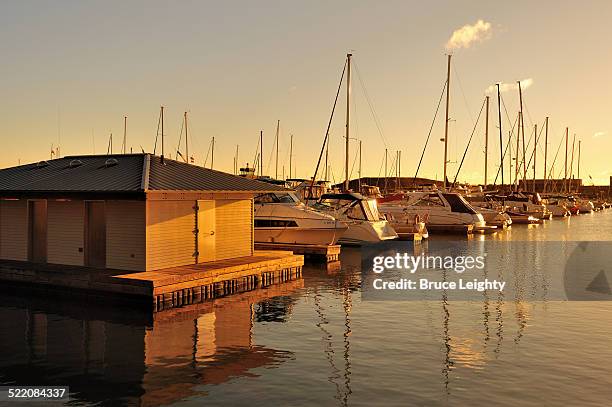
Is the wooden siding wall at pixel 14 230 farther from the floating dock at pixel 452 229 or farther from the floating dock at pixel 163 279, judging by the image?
the floating dock at pixel 452 229

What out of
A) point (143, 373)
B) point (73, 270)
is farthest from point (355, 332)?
point (73, 270)

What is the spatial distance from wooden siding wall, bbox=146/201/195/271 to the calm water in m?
2.31

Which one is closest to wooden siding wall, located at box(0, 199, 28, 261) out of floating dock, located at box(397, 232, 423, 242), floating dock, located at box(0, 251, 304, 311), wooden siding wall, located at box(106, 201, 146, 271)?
floating dock, located at box(0, 251, 304, 311)

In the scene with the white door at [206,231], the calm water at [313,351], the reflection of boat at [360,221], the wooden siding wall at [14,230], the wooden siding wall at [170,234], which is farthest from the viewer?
the reflection of boat at [360,221]

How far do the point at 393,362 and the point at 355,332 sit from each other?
2.97 m

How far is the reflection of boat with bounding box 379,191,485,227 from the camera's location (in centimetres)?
4995

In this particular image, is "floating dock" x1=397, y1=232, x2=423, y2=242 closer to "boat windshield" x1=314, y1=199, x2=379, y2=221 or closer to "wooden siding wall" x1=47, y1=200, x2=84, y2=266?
"boat windshield" x1=314, y1=199, x2=379, y2=221

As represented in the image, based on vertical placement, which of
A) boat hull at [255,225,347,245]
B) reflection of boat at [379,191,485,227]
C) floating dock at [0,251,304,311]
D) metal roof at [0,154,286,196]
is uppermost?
metal roof at [0,154,286,196]

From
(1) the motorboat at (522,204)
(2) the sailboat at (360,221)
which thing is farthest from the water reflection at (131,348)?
(1) the motorboat at (522,204)

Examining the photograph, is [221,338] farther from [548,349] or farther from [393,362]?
[548,349]

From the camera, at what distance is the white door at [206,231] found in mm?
22500

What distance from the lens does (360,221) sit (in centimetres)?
3694

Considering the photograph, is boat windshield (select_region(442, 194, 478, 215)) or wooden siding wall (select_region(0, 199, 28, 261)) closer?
wooden siding wall (select_region(0, 199, 28, 261))

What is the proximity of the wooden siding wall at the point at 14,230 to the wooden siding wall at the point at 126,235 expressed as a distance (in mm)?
4344
